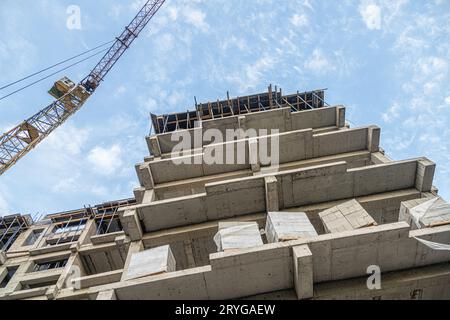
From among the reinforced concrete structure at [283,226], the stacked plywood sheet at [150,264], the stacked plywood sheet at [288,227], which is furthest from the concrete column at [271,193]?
the stacked plywood sheet at [150,264]

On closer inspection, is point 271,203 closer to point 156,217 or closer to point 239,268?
point 239,268

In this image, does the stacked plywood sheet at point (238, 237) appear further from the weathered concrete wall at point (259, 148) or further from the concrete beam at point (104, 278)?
the concrete beam at point (104, 278)

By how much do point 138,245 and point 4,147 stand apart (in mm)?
35810

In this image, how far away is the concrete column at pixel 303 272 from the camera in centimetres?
784

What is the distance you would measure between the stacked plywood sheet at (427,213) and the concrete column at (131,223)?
1022cm

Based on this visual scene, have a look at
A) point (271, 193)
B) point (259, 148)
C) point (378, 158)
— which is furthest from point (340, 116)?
point (271, 193)

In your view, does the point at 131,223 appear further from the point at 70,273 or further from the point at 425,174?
the point at 70,273

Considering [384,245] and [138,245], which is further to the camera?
[138,245]

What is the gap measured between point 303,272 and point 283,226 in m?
1.64

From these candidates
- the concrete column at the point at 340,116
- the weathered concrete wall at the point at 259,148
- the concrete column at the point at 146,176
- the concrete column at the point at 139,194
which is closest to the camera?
the concrete column at the point at 139,194

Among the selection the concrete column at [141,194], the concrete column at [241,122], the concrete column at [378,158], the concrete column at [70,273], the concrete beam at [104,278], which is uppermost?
the concrete column at [241,122]

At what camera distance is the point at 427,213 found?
9297 millimetres

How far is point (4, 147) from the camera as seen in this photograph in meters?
36.5
